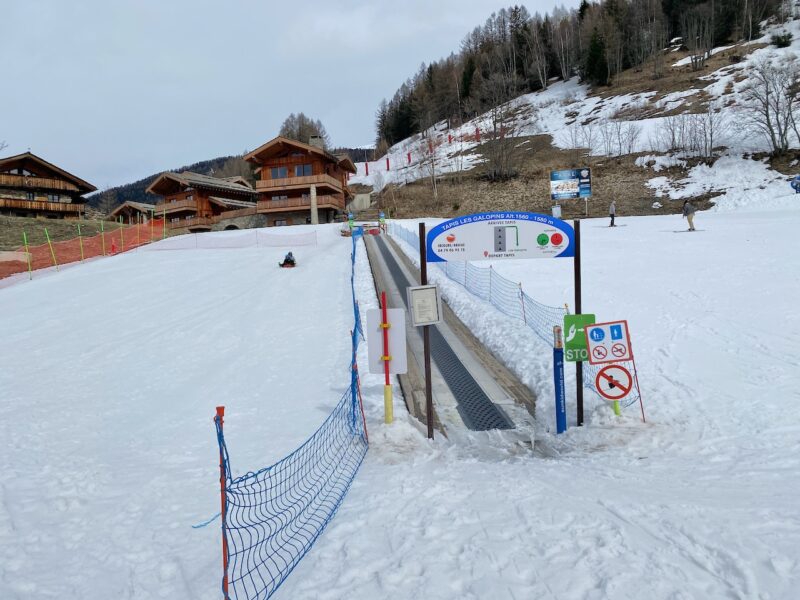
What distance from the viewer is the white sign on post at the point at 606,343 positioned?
255 inches

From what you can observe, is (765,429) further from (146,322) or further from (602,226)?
(602,226)

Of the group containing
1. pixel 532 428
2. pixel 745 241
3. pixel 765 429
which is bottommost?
pixel 532 428

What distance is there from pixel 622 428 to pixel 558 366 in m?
1.17

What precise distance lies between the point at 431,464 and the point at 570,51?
101 metres

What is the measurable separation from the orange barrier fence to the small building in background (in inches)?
1033

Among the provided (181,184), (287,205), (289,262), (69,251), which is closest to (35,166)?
(181,184)

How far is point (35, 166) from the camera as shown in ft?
158

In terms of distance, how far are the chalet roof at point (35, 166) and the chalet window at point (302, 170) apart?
23697 mm

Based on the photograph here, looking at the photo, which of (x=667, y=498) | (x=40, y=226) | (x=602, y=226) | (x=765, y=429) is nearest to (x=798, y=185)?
(x=602, y=226)

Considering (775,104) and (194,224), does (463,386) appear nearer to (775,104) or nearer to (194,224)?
(194,224)

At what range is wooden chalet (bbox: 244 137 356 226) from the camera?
153 feet

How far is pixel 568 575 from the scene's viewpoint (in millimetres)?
3381

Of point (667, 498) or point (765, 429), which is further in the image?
point (765, 429)

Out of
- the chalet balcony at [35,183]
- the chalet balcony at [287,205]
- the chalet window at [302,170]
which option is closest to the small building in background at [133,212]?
the chalet balcony at [35,183]
